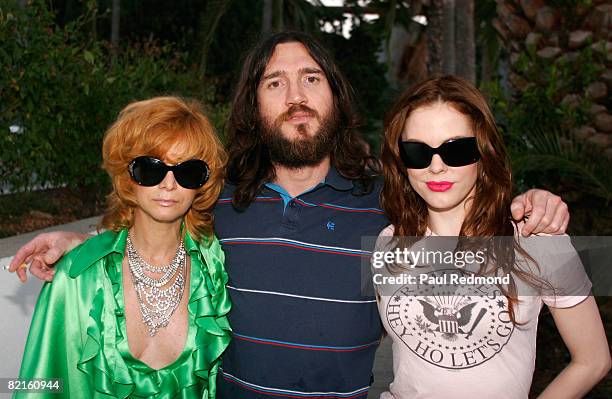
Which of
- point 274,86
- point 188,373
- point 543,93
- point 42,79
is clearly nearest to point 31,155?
point 42,79

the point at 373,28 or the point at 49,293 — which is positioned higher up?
the point at 373,28

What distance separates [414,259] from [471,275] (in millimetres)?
233

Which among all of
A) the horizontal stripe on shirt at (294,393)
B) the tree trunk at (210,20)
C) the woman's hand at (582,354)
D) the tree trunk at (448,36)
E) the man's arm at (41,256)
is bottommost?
the horizontal stripe on shirt at (294,393)

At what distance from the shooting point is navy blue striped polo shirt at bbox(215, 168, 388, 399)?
2.85 m

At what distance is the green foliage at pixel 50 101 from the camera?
213 inches

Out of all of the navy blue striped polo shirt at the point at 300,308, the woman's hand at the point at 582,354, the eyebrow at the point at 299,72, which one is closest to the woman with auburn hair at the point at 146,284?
the navy blue striped polo shirt at the point at 300,308

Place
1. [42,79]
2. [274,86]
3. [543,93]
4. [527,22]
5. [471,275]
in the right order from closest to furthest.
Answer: [471,275] < [274,86] < [42,79] < [543,93] < [527,22]

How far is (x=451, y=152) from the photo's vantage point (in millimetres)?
2467

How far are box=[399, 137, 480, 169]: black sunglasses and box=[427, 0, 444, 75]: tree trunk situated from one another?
29.5 feet

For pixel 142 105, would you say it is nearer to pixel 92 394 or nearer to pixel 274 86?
pixel 274 86

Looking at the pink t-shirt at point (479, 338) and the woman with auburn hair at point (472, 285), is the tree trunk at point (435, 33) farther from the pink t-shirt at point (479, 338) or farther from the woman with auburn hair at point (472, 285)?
the pink t-shirt at point (479, 338)

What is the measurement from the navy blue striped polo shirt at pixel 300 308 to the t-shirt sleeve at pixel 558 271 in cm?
80

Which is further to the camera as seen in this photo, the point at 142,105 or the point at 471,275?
the point at 142,105

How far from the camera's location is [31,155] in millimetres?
5699
